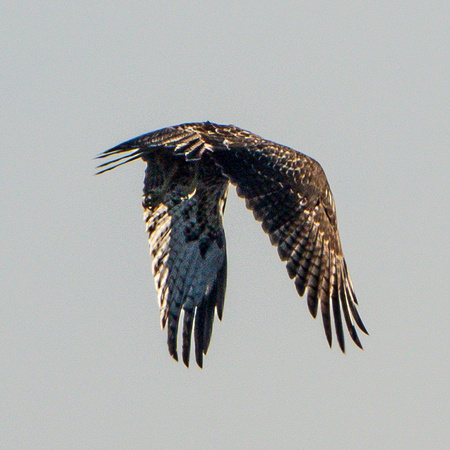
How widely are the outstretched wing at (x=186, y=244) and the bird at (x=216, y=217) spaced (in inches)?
0.5

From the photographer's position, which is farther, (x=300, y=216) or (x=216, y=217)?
(x=216, y=217)

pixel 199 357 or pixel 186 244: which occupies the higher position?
pixel 186 244

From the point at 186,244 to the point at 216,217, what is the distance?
1.87 feet

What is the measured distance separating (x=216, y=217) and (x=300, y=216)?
227 cm

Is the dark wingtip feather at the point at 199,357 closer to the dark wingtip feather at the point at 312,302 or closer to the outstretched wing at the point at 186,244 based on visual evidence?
the outstretched wing at the point at 186,244

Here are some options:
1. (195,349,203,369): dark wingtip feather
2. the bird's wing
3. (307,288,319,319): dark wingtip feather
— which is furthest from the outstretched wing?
Result: (307,288,319,319): dark wingtip feather

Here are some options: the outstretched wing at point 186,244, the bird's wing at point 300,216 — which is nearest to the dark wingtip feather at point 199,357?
the outstretched wing at point 186,244

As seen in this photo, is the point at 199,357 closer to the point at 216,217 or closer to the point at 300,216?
the point at 216,217

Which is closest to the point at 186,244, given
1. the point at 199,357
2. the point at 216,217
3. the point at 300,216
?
the point at 216,217

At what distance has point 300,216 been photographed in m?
15.6

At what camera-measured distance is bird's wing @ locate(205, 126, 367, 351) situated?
50.9 feet

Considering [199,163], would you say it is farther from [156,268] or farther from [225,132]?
[156,268]

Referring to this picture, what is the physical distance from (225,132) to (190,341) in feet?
9.36

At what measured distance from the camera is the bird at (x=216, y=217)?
51.0 feet
